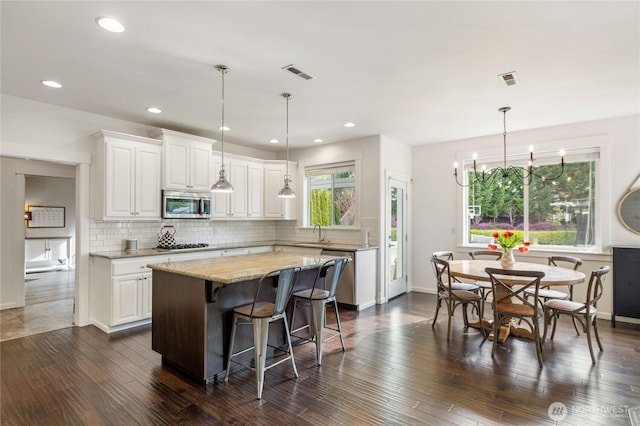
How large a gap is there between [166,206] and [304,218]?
258 cm

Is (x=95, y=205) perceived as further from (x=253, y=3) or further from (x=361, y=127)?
(x=361, y=127)

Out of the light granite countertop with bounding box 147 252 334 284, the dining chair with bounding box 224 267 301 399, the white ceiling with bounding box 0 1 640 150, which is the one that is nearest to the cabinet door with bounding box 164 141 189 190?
the white ceiling with bounding box 0 1 640 150

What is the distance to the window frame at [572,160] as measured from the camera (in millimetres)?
4582

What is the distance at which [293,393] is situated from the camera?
2.59m

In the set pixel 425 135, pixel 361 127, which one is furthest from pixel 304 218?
pixel 425 135

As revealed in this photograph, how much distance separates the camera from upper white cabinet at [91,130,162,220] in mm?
4133

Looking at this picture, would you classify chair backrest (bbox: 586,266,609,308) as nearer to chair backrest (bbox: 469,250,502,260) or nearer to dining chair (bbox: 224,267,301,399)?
chair backrest (bbox: 469,250,502,260)

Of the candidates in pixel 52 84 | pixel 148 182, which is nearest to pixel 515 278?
pixel 148 182

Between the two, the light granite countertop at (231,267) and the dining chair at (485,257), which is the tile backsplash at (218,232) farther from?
the light granite countertop at (231,267)

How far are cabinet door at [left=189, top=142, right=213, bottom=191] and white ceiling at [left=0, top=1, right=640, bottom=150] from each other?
0.58 m

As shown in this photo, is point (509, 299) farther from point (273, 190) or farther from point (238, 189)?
point (238, 189)

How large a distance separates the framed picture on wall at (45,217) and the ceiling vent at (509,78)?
11.1 meters

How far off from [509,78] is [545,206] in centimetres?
288

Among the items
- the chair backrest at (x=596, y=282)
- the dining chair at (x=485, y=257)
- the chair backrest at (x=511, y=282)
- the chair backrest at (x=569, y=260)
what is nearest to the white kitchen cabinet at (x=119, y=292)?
the chair backrest at (x=511, y=282)
